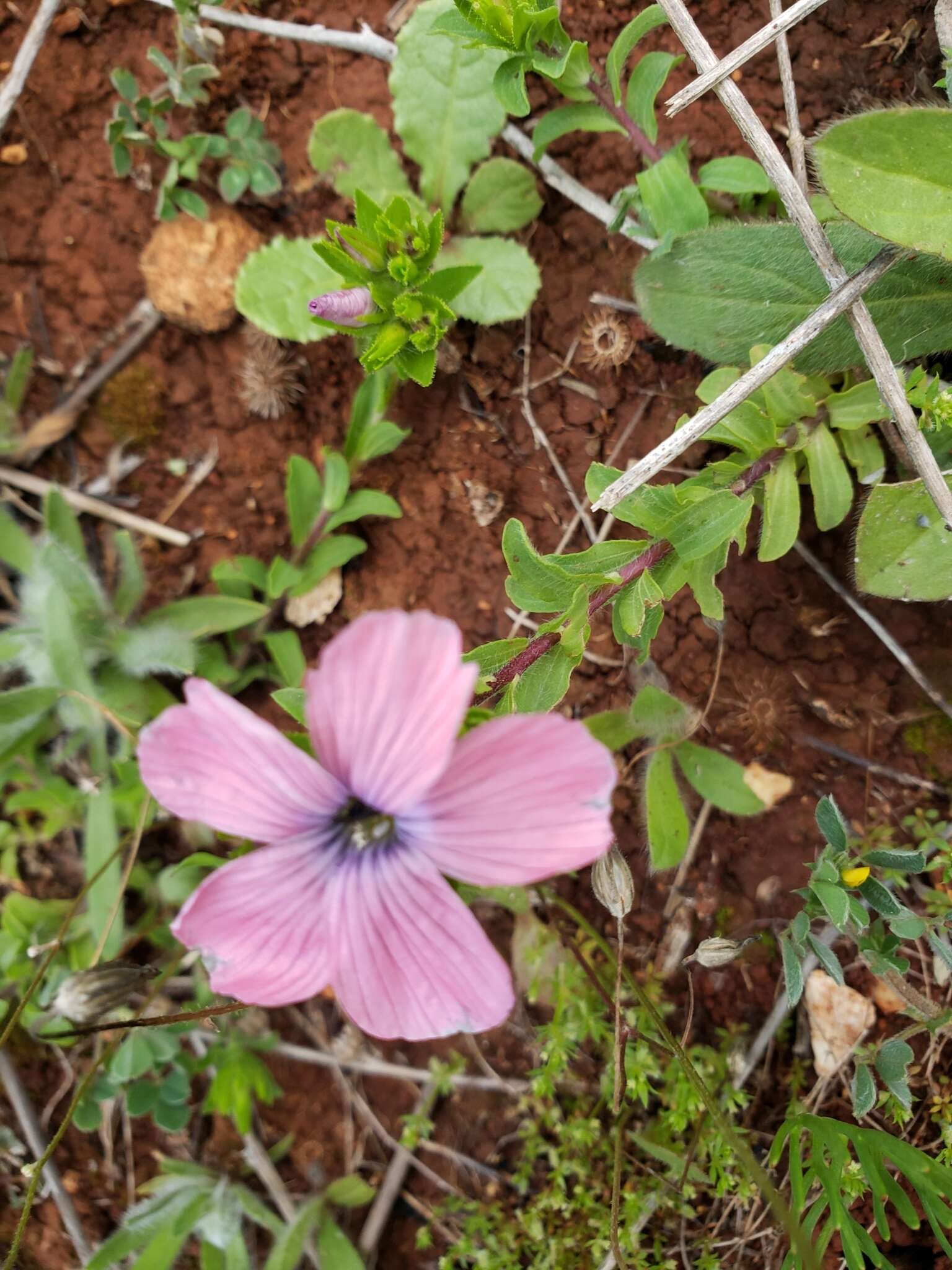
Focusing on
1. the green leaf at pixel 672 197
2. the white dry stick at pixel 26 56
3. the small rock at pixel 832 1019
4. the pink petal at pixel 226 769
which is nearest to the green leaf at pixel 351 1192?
the small rock at pixel 832 1019

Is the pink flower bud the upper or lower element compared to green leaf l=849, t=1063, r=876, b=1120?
upper

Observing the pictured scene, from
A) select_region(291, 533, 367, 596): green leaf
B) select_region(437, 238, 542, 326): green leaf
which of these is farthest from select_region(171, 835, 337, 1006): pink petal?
select_region(437, 238, 542, 326): green leaf

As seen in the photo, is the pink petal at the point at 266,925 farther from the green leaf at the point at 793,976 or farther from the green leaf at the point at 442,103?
the green leaf at the point at 442,103

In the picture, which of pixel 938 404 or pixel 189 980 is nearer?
pixel 938 404

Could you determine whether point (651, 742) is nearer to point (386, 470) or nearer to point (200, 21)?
point (386, 470)

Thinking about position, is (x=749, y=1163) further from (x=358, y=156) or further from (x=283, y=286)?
(x=358, y=156)

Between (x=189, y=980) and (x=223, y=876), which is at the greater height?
→ (x=223, y=876)

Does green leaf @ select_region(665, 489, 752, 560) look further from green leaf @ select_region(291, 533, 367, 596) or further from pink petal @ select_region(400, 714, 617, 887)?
green leaf @ select_region(291, 533, 367, 596)

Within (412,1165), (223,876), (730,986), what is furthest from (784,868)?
(223,876)
